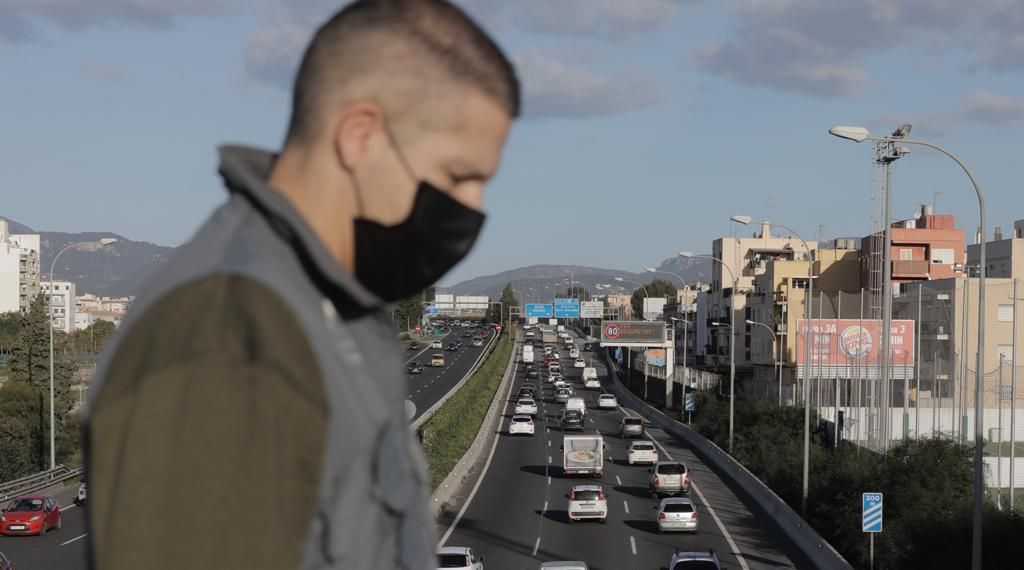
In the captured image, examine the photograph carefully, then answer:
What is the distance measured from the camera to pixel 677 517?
42.4 metres

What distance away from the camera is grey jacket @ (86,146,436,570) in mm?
1404

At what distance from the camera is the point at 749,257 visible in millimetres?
167875

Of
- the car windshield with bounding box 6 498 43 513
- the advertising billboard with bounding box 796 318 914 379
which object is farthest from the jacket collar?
the advertising billboard with bounding box 796 318 914 379

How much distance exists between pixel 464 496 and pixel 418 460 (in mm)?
50975

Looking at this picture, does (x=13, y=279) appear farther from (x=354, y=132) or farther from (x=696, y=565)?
(x=354, y=132)

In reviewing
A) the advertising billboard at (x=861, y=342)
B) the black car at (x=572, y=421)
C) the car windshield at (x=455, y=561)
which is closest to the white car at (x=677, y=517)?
the car windshield at (x=455, y=561)

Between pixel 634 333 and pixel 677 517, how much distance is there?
232 ft

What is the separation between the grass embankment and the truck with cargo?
17.0 feet

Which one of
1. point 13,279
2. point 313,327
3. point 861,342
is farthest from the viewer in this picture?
point 13,279

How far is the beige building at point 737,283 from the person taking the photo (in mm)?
121188

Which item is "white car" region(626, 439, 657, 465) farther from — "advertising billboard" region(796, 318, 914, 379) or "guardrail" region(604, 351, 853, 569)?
"advertising billboard" region(796, 318, 914, 379)

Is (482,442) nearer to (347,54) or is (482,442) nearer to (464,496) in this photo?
(464,496)

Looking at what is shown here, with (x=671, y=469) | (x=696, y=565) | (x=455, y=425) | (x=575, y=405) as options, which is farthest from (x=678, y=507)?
(x=575, y=405)

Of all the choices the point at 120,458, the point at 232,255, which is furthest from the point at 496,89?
the point at 120,458
